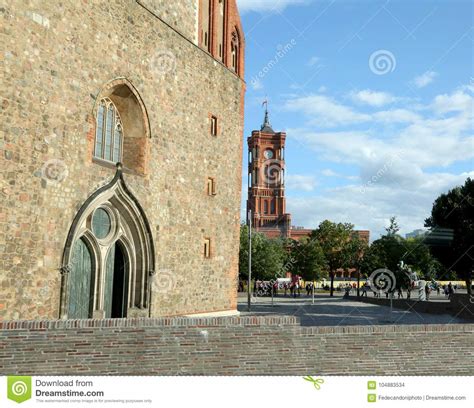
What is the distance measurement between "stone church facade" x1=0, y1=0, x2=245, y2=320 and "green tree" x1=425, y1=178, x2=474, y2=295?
1853cm

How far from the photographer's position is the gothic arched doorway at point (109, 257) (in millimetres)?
14633

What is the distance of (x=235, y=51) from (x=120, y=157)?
962 cm

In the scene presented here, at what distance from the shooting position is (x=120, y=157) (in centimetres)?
1692

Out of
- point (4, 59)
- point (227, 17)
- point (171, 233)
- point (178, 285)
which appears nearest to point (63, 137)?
point (4, 59)

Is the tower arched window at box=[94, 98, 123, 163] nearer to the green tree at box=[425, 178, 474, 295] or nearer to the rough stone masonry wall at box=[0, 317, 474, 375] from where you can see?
the rough stone masonry wall at box=[0, 317, 474, 375]

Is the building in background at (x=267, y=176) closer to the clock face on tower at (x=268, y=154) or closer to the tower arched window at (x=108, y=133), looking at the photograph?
the clock face on tower at (x=268, y=154)

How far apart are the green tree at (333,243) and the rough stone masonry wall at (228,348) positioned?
141 ft

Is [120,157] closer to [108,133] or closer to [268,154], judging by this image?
[108,133]

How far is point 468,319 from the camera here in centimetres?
2470

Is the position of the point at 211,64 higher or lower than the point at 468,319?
higher

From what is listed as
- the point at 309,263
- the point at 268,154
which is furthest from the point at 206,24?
the point at 268,154

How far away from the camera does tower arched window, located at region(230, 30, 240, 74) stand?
930 inches
